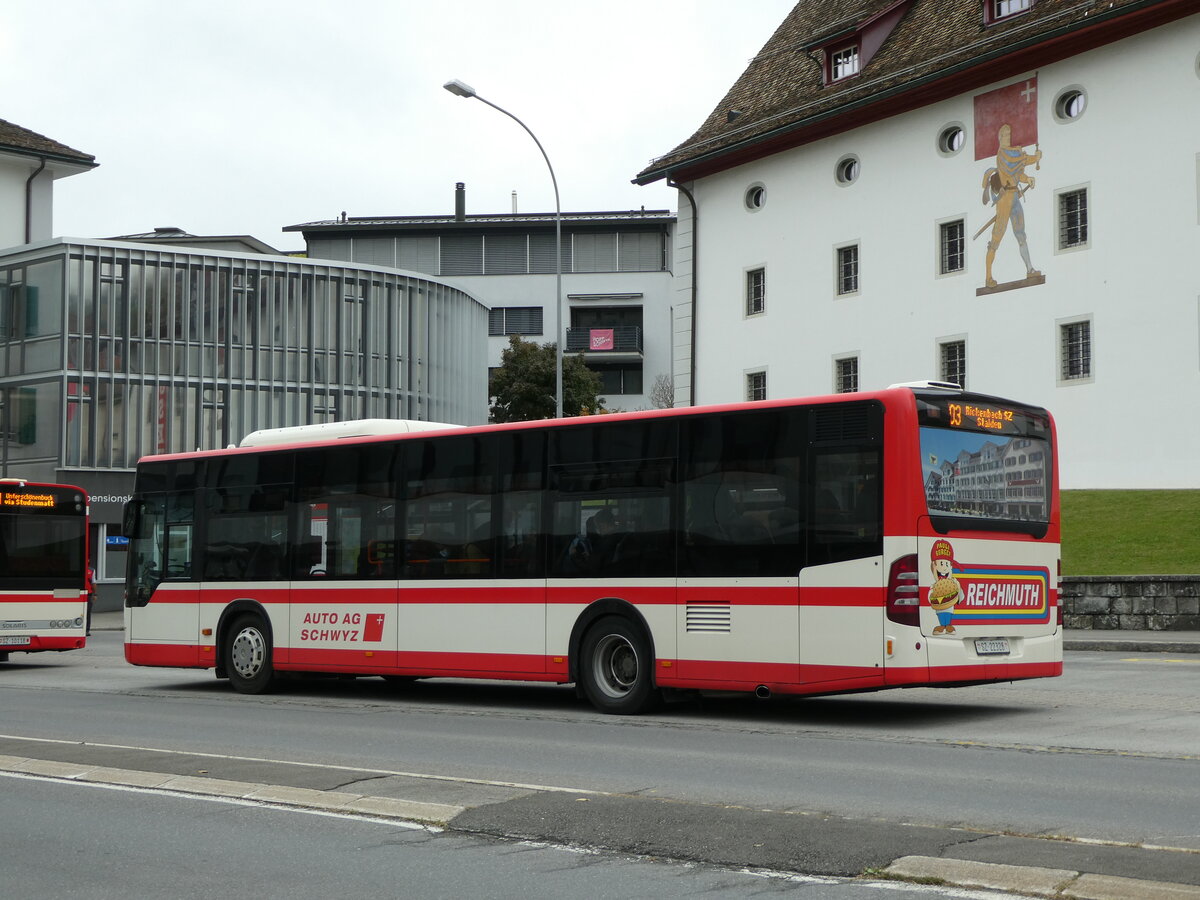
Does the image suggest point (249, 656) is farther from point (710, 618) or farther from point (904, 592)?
point (904, 592)

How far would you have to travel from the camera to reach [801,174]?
4253 cm

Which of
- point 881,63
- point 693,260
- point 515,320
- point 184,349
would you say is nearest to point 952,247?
point 881,63

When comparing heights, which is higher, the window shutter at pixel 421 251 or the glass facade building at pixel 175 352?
the window shutter at pixel 421 251

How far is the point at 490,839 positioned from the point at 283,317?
147 feet

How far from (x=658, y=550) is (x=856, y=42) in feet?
98.1

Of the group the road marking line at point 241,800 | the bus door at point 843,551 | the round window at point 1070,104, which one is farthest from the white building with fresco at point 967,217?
the road marking line at point 241,800

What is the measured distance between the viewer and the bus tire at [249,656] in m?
18.2

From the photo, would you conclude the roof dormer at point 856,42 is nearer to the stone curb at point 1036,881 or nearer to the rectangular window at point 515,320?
the stone curb at point 1036,881

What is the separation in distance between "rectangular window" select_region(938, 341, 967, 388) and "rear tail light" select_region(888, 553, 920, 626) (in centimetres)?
2669

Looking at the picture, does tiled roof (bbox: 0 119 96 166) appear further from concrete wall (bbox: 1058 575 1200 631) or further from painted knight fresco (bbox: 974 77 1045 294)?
concrete wall (bbox: 1058 575 1200 631)

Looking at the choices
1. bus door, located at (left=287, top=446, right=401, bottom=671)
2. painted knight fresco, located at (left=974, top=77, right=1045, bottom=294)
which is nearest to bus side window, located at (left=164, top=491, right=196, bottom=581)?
bus door, located at (left=287, top=446, right=401, bottom=671)

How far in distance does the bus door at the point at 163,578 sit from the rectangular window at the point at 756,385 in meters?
26.3

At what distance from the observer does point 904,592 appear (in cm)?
1288

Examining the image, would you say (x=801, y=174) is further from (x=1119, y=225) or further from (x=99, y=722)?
(x=99, y=722)
